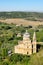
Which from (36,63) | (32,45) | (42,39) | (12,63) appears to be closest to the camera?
(36,63)

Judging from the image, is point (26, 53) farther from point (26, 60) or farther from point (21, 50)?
point (26, 60)

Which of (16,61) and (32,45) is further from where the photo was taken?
(32,45)

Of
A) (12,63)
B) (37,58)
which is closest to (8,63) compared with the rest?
(12,63)

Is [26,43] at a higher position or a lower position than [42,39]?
higher

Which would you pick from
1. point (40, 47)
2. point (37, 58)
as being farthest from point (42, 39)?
point (37, 58)

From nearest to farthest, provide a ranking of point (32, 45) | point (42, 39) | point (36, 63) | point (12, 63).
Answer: point (36, 63)
point (12, 63)
point (32, 45)
point (42, 39)

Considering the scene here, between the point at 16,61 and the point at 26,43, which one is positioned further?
the point at 26,43

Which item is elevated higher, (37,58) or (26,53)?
(37,58)

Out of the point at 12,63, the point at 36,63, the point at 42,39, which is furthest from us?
the point at 42,39

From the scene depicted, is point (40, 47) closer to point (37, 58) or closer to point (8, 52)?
point (8, 52)
